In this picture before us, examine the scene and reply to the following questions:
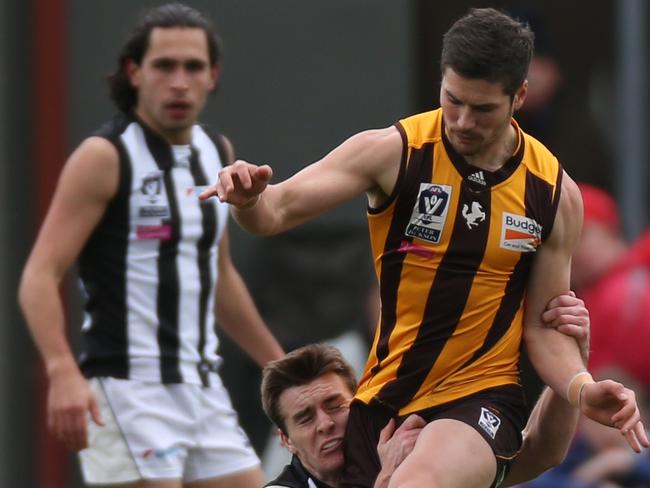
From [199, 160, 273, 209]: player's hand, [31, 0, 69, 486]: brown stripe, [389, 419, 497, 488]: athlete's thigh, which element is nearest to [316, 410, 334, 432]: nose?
[389, 419, 497, 488]: athlete's thigh

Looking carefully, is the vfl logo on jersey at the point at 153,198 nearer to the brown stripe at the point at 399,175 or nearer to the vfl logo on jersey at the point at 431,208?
the brown stripe at the point at 399,175

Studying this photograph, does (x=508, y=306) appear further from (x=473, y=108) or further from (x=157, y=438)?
(x=157, y=438)

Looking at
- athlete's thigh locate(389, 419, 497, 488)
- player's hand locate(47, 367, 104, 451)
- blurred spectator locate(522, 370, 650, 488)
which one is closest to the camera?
athlete's thigh locate(389, 419, 497, 488)

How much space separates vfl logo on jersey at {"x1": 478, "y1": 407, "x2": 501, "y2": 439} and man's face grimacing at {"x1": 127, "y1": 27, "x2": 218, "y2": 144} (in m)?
1.86

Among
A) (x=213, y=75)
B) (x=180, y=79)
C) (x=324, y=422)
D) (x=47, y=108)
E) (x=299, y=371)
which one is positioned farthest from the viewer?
(x=47, y=108)

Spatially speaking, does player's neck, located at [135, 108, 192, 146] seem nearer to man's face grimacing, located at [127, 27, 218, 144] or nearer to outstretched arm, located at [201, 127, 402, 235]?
man's face grimacing, located at [127, 27, 218, 144]

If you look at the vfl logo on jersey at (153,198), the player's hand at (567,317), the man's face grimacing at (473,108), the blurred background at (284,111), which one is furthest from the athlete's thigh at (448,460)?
the blurred background at (284,111)

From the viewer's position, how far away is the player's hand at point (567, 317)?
4.91 metres

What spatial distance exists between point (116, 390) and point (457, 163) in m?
1.75

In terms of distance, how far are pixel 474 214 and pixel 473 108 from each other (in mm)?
312

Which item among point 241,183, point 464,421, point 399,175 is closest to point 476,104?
point 399,175

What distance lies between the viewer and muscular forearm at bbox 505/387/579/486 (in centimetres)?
514

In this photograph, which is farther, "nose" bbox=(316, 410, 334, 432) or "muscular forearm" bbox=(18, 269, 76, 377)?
"muscular forearm" bbox=(18, 269, 76, 377)

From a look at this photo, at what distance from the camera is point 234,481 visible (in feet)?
19.6
